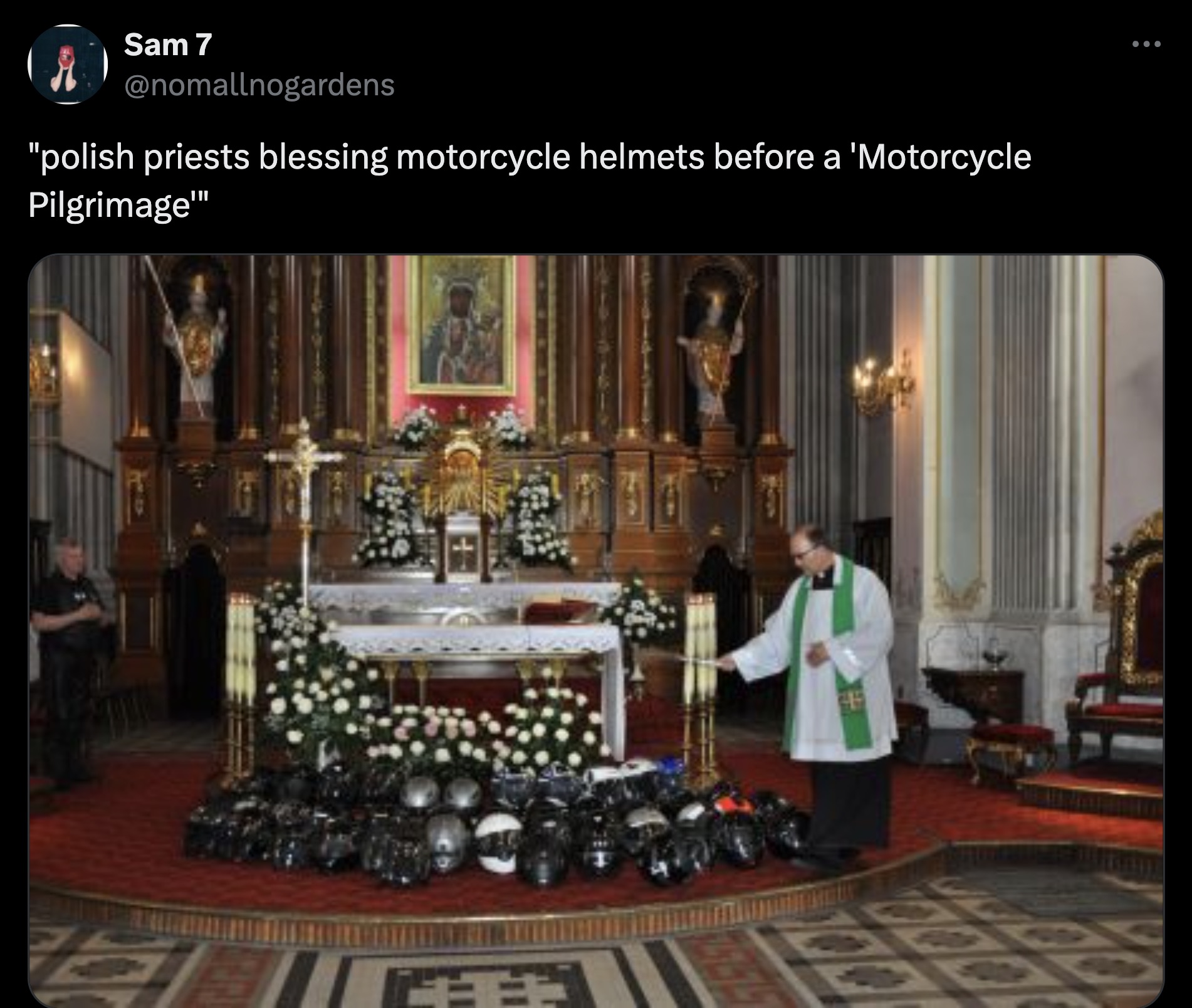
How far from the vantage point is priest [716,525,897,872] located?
22.9ft

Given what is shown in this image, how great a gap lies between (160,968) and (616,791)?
2662 millimetres

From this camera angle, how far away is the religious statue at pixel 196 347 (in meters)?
14.5

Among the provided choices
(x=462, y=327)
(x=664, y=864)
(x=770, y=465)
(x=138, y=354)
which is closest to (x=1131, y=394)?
(x=664, y=864)

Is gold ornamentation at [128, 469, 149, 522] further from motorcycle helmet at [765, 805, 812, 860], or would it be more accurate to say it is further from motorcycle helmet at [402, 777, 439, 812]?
motorcycle helmet at [765, 805, 812, 860]

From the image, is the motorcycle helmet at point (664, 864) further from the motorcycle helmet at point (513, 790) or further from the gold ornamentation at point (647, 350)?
the gold ornamentation at point (647, 350)

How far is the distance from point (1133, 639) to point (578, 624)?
407 centimetres

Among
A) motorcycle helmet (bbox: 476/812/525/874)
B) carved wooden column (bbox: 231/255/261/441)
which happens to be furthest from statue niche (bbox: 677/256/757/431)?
motorcycle helmet (bbox: 476/812/525/874)

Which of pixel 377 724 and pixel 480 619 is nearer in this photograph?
pixel 377 724

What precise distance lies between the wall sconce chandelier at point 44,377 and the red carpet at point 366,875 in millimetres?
4297

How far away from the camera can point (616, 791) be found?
7.42 metres

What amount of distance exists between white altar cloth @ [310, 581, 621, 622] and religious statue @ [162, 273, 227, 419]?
307 centimetres

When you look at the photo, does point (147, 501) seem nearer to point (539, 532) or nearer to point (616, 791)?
point (539, 532)
